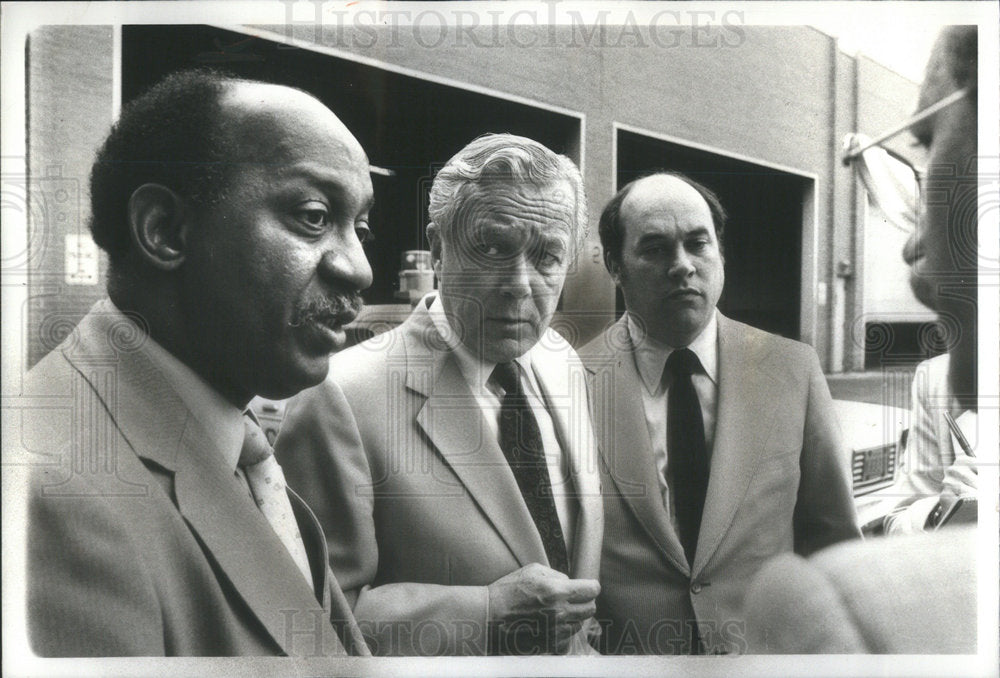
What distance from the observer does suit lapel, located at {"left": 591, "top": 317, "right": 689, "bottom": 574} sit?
3.44 metres

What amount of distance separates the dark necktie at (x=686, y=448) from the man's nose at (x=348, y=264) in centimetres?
125

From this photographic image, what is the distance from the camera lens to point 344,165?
332 cm

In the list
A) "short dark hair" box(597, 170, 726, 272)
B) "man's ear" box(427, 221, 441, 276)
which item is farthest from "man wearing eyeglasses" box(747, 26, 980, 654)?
"man's ear" box(427, 221, 441, 276)

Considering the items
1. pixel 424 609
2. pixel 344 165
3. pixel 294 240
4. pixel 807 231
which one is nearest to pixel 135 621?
pixel 424 609

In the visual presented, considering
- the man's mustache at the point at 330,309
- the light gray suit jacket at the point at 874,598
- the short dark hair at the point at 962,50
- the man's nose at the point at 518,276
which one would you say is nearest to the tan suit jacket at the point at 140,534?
the man's mustache at the point at 330,309

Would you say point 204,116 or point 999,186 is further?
point 999,186

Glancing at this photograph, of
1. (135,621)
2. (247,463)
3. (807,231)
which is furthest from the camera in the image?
(807,231)

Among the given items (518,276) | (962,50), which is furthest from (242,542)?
(962,50)

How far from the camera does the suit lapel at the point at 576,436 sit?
343 cm

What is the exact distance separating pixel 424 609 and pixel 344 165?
68.1 inches

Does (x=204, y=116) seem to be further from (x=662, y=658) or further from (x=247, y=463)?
(x=662, y=658)

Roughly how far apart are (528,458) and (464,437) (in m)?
0.26

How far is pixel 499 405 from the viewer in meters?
3.44

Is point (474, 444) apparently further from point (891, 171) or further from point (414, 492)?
point (891, 171)
